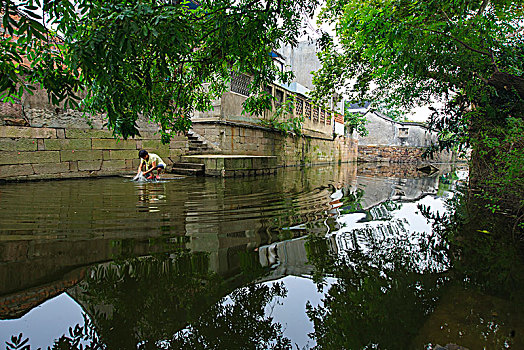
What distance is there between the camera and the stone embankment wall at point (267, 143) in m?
11.8

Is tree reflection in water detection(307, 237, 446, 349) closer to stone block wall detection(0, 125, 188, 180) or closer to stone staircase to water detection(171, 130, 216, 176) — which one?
stone block wall detection(0, 125, 188, 180)

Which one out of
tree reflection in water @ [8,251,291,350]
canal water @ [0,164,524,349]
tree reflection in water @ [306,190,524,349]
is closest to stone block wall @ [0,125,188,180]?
canal water @ [0,164,524,349]

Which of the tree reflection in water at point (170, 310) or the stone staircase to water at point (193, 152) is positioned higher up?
the stone staircase to water at point (193, 152)

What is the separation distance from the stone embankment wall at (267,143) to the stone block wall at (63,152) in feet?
8.56

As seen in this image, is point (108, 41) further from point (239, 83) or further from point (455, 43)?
point (239, 83)

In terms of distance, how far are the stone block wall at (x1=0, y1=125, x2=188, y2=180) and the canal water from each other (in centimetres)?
414

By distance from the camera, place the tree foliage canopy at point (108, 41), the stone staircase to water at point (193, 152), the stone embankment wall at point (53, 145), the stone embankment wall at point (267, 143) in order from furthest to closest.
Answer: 1. the stone embankment wall at point (267, 143)
2. the stone staircase to water at point (193, 152)
3. the stone embankment wall at point (53, 145)
4. the tree foliage canopy at point (108, 41)

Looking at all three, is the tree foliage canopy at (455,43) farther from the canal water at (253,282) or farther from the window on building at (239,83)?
the window on building at (239,83)

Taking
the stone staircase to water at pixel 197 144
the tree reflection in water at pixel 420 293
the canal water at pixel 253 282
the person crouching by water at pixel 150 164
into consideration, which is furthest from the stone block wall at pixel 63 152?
the tree reflection in water at pixel 420 293

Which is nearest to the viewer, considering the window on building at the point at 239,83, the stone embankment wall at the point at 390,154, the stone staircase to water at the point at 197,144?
the stone staircase to water at the point at 197,144

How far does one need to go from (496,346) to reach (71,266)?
2.61 meters

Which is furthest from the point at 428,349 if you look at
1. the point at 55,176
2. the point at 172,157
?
the point at 172,157

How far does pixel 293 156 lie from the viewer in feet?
53.9

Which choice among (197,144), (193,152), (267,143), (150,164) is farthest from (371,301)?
(267,143)
